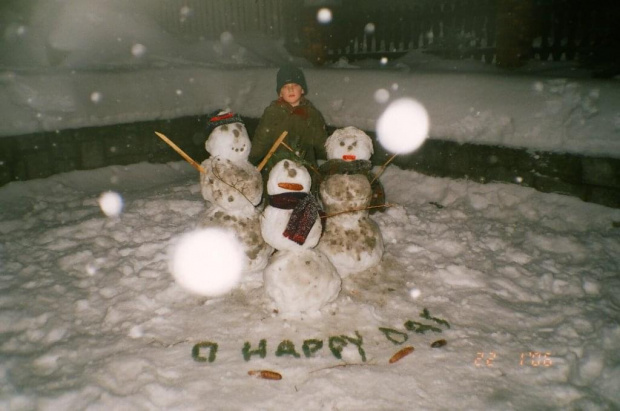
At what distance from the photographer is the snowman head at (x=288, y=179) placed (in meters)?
3.06

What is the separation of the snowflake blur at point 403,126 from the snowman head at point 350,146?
6.18ft

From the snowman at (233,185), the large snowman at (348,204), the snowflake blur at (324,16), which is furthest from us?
the snowflake blur at (324,16)

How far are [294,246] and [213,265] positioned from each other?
2.91ft

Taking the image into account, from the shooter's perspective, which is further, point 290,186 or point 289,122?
point 289,122

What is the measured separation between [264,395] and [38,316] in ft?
6.44

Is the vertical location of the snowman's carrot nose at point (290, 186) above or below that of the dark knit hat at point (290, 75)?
below

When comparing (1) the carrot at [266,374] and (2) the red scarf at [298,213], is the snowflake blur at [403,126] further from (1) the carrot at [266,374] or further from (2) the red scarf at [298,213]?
(1) the carrot at [266,374]

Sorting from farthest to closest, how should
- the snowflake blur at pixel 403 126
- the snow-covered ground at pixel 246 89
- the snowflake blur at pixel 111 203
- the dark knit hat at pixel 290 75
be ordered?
the snowflake blur at pixel 403 126
the snowflake blur at pixel 111 203
the snow-covered ground at pixel 246 89
the dark knit hat at pixel 290 75

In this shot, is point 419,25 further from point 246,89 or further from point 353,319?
point 353,319

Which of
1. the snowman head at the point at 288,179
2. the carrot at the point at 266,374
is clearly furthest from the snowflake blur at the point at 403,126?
the carrot at the point at 266,374

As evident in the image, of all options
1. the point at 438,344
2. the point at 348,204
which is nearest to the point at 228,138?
the point at 348,204

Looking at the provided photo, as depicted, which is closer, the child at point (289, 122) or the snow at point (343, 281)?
the snow at point (343, 281)

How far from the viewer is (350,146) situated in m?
3.51

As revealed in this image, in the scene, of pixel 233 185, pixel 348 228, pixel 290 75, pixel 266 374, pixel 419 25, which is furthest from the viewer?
pixel 419 25
